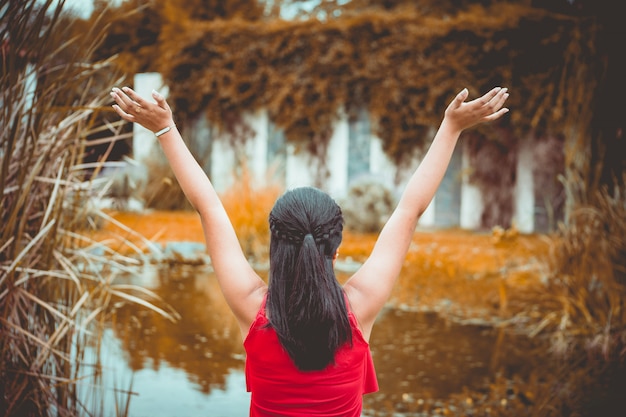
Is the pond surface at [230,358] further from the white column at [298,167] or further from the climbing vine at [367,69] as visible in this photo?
the white column at [298,167]

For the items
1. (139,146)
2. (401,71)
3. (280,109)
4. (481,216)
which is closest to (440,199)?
(481,216)

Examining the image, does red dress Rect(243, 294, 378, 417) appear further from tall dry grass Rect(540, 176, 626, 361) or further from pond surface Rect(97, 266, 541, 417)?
tall dry grass Rect(540, 176, 626, 361)

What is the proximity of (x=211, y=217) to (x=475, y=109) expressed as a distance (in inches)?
26.4

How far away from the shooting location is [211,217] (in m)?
1.61

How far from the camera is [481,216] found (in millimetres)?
10562

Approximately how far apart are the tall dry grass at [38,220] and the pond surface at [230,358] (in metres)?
0.52

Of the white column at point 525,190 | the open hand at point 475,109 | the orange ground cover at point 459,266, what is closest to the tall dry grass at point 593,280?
the orange ground cover at point 459,266

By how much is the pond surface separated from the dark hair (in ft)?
5.32

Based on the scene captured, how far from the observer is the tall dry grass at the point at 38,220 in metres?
2.30

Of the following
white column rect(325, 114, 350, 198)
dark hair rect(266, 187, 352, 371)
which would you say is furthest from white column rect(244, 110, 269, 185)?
dark hair rect(266, 187, 352, 371)

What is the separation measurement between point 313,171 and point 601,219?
7172mm

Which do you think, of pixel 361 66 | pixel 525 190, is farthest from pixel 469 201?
pixel 361 66

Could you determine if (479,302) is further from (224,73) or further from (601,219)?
(224,73)

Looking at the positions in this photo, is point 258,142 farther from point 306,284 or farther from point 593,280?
point 306,284
